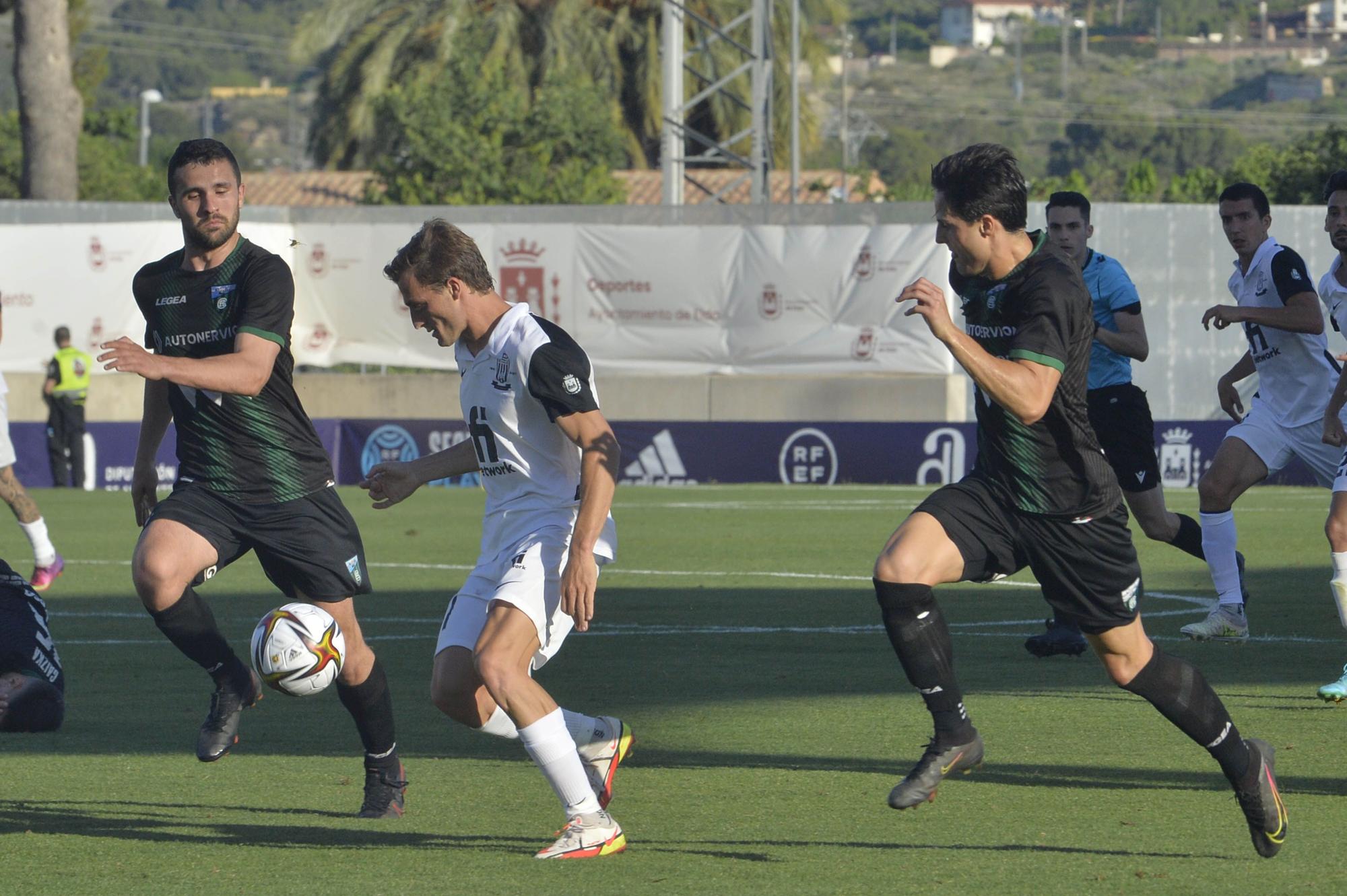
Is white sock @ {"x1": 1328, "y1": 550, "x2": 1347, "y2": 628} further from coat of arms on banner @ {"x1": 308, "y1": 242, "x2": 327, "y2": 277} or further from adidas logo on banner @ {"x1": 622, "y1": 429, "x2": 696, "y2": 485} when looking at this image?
coat of arms on banner @ {"x1": 308, "y1": 242, "x2": 327, "y2": 277}

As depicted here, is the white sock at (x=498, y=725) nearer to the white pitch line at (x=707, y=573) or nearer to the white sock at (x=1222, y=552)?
the white sock at (x=1222, y=552)

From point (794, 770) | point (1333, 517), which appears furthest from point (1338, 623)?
point (794, 770)

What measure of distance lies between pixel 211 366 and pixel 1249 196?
5445 millimetres

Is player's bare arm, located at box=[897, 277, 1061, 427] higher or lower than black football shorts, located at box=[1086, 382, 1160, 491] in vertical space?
higher

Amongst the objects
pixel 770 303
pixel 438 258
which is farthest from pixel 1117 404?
pixel 770 303

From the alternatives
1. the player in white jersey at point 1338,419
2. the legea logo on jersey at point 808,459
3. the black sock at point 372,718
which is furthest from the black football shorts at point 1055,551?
the legea logo on jersey at point 808,459

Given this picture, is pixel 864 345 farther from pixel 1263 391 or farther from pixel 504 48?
pixel 504 48

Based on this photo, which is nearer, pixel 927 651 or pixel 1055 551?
pixel 1055 551

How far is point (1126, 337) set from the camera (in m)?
9.50

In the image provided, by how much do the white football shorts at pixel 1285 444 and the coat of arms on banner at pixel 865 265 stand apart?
16957 millimetres

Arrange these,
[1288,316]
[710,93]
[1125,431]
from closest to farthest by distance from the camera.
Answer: [1288,316] → [1125,431] → [710,93]

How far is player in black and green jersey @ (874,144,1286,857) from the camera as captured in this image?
18.6 ft

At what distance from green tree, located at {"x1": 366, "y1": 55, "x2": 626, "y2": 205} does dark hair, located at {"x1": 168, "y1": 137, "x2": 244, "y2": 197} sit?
1242 inches

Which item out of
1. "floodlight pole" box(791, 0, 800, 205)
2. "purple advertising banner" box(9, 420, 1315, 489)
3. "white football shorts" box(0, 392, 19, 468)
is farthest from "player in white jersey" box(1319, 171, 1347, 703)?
"floodlight pole" box(791, 0, 800, 205)
